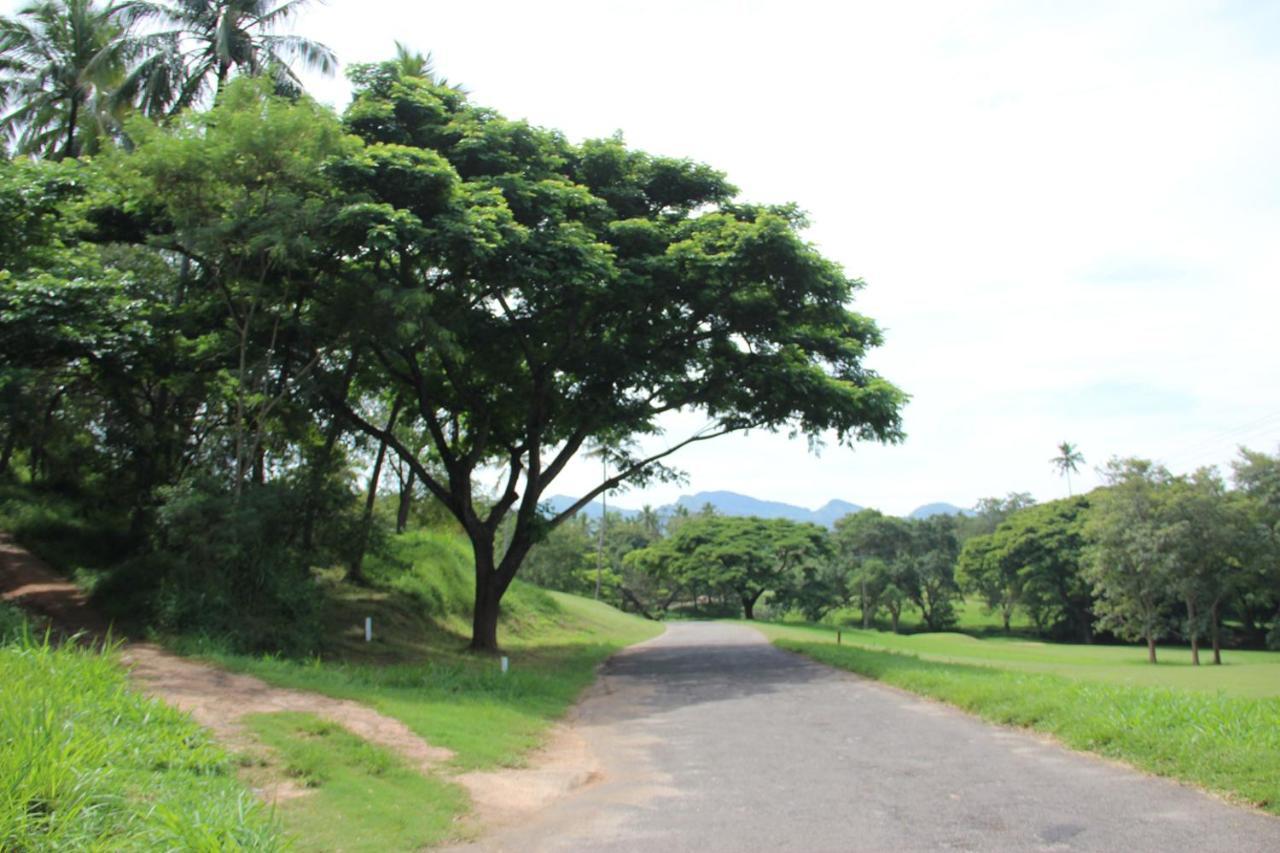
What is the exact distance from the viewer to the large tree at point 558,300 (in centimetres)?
1515

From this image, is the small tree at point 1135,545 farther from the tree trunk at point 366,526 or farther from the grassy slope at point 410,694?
the tree trunk at point 366,526

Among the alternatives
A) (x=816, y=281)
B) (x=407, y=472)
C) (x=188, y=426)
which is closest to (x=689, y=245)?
(x=816, y=281)

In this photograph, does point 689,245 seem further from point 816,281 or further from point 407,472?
point 407,472

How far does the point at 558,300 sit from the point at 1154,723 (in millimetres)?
12780

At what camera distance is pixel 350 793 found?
23.6 feet

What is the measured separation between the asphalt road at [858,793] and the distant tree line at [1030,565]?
3030 centimetres

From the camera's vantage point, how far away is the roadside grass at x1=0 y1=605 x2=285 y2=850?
4531 millimetres

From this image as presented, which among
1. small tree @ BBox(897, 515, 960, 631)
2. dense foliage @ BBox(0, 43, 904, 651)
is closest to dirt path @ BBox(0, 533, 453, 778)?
dense foliage @ BBox(0, 43, 904, 651)

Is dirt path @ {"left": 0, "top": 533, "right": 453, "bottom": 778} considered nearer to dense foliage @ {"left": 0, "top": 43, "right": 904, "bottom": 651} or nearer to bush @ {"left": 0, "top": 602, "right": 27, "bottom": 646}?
bush @ {"left": 0, "top": 602, "right": 27, "bottom": 646}

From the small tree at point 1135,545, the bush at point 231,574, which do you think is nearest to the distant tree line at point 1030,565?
the small tree at point 1135,545

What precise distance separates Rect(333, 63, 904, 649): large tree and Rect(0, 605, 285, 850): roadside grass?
8.53 metres

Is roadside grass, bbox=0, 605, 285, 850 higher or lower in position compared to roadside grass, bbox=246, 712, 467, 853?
higher

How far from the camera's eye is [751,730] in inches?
442

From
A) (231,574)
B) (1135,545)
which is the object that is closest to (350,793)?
(231,574)
